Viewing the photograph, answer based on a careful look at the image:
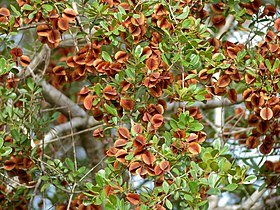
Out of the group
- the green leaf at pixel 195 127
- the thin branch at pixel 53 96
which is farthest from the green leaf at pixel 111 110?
the thin branch at pixel 53 96

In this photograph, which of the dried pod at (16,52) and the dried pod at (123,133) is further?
the dried pod at (16,52)

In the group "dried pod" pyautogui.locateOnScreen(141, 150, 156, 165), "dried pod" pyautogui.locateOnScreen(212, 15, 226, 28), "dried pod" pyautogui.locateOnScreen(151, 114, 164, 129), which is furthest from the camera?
"dried pod" pyautogui.locateOnScreen(212, 15, 226, 28)

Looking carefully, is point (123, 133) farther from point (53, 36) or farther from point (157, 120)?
point (53, 36)

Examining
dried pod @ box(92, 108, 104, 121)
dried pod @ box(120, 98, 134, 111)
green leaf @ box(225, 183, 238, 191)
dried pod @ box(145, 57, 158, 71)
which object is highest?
dried pod @ box(145, 57, 158, 71)

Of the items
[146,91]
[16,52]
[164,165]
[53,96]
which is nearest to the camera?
[164,165]

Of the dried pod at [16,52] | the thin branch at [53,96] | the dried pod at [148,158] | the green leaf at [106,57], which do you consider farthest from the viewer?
the thin branch at [53,96]

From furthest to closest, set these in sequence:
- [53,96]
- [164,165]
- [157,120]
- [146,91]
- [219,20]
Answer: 1. [53,96]
2. [219,20]
3. [146,91]
4. [157,120]
5. [164,165]

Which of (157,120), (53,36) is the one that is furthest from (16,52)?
(157,120)

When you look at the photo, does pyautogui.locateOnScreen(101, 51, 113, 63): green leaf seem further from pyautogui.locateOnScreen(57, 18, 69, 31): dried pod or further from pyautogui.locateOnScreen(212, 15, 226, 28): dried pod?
pyautogui.locateOnScreen(212, 15, 226, 28): dried pod

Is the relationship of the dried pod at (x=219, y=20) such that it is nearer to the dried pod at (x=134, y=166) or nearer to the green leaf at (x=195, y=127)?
the green leaf at (x=195, y=127)

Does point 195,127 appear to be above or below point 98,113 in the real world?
above

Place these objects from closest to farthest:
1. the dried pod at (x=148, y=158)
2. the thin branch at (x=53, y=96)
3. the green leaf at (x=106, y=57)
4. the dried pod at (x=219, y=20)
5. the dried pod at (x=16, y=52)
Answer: the dried pod at (x=148, y=158)
the green leaf at (x=106, y=57)
the dried pod at (x=16, y=52)
the dried pod at (x=219, y=20)
the thin branch at (x=53, y=96)

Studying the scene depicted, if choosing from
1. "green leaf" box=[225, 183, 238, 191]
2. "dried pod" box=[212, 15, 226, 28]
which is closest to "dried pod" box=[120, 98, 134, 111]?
"green leaf" box=[225, 183, 238, 191]

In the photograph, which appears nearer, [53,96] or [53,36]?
[53,36]
